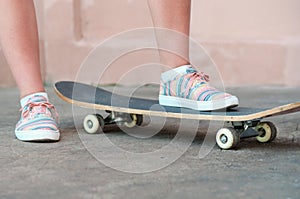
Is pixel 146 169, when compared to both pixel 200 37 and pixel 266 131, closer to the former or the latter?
pixel 266 131

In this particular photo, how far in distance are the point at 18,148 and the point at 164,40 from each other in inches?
21.7

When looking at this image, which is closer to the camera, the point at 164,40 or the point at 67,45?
the point at 164,40

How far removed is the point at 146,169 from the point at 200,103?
0.36 meters

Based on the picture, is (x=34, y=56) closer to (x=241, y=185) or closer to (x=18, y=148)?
(x=18, y=148)

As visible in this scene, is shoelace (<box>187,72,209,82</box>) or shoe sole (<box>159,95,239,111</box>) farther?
shoelace (<box>187,72,209,82</box>)

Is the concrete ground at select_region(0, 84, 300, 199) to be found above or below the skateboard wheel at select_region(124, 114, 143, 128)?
above

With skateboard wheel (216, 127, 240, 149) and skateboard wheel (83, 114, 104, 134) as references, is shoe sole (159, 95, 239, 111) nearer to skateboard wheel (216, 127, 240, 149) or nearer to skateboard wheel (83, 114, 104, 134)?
skateboard wheel (216, 127, 240, 149)

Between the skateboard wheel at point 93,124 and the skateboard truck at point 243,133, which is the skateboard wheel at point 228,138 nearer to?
the skateboard truck at point 243,133

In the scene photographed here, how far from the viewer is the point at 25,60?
170 centimetres

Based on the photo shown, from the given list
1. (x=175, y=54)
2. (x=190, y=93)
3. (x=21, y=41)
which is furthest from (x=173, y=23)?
(x=21, y=41)

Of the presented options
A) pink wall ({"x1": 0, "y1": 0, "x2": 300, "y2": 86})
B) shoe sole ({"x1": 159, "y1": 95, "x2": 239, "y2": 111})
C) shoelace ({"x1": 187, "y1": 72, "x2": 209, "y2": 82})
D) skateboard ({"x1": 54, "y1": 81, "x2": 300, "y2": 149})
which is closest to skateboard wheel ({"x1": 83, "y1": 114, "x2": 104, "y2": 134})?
skateboard ({"x1": 54, "y1": 81, "x2": 300, "y2": 149})

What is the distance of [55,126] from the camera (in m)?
1.64

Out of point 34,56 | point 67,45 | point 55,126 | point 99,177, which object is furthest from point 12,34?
point 67,45

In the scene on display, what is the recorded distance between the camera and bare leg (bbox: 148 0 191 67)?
67.2 inches
